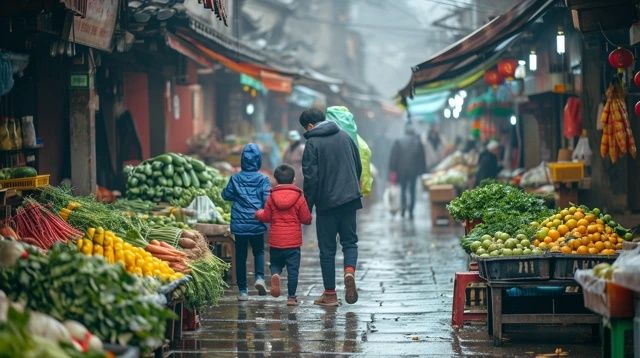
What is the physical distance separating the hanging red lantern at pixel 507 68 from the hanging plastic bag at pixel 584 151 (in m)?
3.60

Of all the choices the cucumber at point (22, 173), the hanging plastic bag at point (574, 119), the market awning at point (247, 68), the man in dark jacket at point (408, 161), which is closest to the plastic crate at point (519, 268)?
the cucumber at point (22, 173)

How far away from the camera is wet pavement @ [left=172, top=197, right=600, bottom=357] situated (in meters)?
10.0

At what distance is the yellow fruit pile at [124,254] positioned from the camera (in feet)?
31.7

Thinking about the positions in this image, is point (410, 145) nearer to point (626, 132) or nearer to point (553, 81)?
point (553, 81)

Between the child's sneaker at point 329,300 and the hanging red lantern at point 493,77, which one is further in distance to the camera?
the hanging red lantern at point 493,77

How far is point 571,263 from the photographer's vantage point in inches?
389

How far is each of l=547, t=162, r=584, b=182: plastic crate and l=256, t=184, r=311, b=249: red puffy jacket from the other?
5.02 meters

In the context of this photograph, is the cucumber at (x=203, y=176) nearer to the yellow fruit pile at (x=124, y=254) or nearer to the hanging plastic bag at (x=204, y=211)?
the hanging plastic bag at (x=204, y=211)

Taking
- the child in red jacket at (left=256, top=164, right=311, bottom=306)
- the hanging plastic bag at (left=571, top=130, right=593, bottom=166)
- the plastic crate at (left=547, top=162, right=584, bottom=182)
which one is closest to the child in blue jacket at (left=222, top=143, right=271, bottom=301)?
the child in red jacket at (left=256, top=164, right=311, bottom=306)

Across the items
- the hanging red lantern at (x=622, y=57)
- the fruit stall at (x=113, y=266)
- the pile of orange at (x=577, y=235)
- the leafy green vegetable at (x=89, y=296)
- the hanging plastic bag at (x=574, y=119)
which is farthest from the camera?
the hanging plastic bag at (x=574, y=119)

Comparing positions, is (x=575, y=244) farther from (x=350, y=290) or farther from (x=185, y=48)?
(x=185, y=48)

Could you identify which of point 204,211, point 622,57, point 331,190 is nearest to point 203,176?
point 204,211

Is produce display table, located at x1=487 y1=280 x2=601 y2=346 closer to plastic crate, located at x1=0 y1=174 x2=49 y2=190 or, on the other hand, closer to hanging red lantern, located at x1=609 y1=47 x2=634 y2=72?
hanging red lantern, located at x1=609 y1=47 x2=634 y2=72

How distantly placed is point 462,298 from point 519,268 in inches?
52.5
